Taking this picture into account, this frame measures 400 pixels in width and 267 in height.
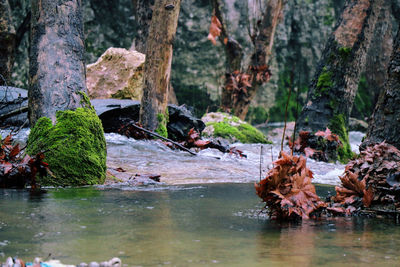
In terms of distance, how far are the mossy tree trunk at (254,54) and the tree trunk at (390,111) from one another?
9.14 metres

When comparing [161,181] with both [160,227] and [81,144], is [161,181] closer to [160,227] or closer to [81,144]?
[81,144]

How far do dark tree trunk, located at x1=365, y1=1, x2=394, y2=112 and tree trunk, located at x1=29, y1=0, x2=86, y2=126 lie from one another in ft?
49.3

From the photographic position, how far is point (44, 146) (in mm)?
4332

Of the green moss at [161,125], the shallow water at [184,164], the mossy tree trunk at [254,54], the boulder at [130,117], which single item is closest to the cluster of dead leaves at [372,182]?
the shallow water at [184,164]

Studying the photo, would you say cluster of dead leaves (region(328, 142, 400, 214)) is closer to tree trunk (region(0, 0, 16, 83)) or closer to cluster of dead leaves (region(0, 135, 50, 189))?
cluster of dead leaves (region(0, 135, 50, 189))

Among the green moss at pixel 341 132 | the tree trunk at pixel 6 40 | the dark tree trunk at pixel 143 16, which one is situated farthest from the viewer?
the dark tree trunk at pixel 143 16

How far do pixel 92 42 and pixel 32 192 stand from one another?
17342mm

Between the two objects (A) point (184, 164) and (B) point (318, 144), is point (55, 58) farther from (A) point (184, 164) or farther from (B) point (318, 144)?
(B) point (318, 144)

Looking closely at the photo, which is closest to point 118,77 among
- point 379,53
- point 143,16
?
point 143,16

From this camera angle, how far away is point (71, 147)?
4.36 m

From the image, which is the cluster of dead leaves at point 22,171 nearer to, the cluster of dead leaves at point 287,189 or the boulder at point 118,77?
the cluster of dead leaves at point 287,189

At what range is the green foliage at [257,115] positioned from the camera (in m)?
20.8

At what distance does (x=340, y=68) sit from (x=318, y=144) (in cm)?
129

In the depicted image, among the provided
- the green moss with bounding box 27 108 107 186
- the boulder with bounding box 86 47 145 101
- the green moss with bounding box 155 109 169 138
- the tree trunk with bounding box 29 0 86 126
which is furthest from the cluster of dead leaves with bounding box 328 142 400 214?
the boulder with bounding box 86 47 145 101
